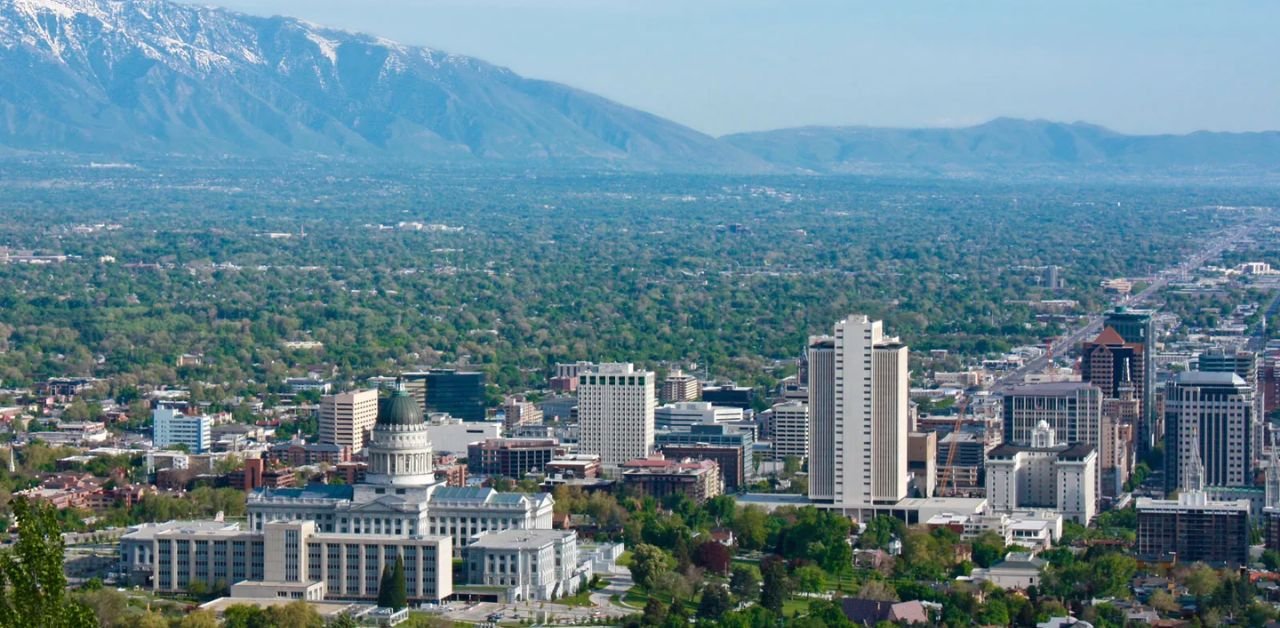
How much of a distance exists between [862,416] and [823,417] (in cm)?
70

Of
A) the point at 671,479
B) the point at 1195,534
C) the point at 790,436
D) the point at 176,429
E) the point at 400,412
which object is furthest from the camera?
the point at 176,429

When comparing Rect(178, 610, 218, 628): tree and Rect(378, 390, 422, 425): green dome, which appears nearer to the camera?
Rect(178, 610, 218, 628): tree

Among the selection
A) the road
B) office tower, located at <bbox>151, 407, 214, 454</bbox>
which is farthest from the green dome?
the road

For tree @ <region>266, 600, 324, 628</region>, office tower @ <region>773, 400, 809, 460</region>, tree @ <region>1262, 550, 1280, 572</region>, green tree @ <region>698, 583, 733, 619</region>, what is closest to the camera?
tree @ <region>266, 600, 324, 628</region>

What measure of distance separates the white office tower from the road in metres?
11.9

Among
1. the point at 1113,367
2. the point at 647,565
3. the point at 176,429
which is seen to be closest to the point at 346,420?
the point at 176,429

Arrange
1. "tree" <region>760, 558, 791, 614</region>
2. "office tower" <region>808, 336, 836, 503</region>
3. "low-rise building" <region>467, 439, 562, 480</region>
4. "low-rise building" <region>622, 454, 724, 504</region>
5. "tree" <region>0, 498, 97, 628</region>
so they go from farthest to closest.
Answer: "low-rise building" <region>467, 439, 562, 480</region> < "low-rise building" <region>622, 454, 724, 504</region> < "office tower" <region>808, 336, 836, 503</region> < "tree" <region>760, 558, 791, 614</region> < "tree" <region>0, 498, 97, 628</region>

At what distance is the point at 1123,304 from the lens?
342 feet

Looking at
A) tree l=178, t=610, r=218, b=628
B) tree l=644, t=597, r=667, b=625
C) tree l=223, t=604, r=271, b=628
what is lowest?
tree l=644, t=597, r=667, b=625

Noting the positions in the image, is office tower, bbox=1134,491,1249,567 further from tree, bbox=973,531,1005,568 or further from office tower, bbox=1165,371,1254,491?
office tower, bbox=1165,371,1254,491

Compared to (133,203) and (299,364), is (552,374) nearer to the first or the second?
→ (299,364)

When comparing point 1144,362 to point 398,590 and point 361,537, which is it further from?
point 398,590

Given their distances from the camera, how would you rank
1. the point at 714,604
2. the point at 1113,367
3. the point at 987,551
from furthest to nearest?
the point at 1113,367, the point at 987,551, the point at 714,604

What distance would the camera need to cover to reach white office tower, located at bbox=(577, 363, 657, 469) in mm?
63938
